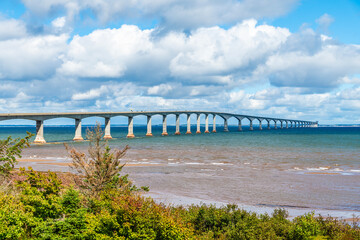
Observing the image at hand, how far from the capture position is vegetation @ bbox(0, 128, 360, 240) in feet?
31.2

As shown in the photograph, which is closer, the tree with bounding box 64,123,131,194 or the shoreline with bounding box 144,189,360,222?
the tree with bounding box 64,123,131,194

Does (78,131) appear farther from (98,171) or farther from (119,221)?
(119,221)

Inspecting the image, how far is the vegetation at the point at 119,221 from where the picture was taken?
31.2 ft

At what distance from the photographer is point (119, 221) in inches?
384

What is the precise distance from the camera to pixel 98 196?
13.8 m

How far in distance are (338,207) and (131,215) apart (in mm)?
14748

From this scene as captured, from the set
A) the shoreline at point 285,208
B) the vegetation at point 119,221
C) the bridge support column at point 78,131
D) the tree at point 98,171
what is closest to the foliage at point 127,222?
the vegetation at point 119,221

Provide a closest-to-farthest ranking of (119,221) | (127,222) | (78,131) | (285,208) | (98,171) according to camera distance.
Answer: (127,222) < (119,221) < (98,171) < (285,208) < (78,131)

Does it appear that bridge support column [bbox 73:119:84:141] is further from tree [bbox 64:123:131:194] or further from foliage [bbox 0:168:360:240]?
foliage [bbox 0:168:360:240]

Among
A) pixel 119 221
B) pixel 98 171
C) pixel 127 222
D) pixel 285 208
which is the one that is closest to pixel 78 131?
pixel 285 208

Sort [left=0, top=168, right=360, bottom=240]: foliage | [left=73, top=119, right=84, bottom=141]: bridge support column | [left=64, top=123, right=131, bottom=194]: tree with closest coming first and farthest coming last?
1. [left=0, top=168, right=360, bottom=240]: foliage
2. [left=64, top=123, right=131, bottom=194]: tree
3. [left=73, top=119, right=84, bottom=141]: bridge support column

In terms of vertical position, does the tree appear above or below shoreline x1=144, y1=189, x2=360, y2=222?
above

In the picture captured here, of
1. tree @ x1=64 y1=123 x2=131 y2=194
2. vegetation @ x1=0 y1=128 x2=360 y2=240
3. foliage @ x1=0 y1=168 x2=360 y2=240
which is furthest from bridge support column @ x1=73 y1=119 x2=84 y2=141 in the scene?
foliage @ x1=0 y1=168 x2=360 y2=240

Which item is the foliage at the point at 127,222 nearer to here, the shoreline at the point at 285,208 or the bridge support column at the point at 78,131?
the shoreline at the point at 285,208
